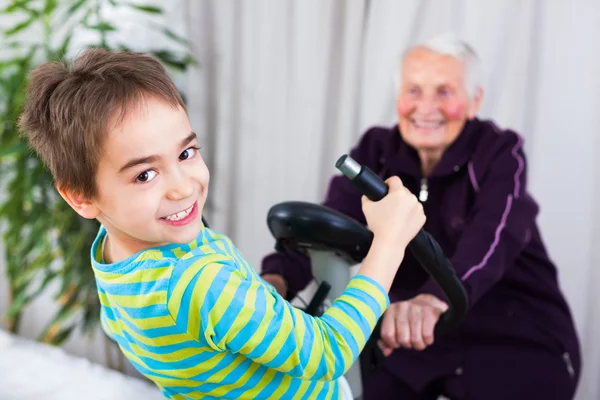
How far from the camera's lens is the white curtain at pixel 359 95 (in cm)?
219

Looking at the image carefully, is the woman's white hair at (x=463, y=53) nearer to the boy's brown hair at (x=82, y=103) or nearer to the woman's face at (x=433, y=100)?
the woman's face at (x=433, y=100)

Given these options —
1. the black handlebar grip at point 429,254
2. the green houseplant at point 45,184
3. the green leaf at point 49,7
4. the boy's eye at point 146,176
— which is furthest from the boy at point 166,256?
the green leaf at point 49,7

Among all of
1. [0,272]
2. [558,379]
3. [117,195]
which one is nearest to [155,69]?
[117,195]

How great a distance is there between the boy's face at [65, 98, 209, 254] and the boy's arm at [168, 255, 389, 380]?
7 centimetres

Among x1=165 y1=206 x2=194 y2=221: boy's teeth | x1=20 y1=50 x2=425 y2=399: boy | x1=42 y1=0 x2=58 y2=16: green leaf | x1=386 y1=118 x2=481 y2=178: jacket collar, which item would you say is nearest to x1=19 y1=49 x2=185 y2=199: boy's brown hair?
x1=20 y1=50 x2=425 y2=399: boy

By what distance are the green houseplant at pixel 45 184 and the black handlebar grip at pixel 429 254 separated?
1.61m

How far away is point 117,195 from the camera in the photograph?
87 cm

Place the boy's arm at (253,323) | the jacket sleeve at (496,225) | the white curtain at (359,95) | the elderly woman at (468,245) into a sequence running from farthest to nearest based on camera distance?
the white curtain at (359,95)
the elderly woman at (468,245)
the jacket sleeve at (496,225)
the boy's arm at (253,323)

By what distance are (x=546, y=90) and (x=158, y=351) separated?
68.6 inches

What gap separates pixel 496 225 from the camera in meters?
1.56

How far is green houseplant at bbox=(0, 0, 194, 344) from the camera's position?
2436 mm

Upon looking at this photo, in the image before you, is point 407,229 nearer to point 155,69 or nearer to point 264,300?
point 264,300

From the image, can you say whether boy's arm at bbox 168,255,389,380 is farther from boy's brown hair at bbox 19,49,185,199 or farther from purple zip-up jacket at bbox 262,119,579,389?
purple zip-up jacket at bbox 262,119,579,389

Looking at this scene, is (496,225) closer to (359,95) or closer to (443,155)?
(443,155)
